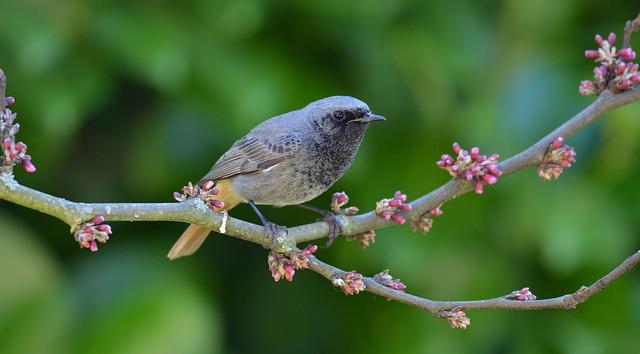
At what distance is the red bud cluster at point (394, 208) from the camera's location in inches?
133

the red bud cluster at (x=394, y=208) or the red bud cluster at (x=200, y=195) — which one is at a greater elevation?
the red bud cluster at (x=394, y=208)

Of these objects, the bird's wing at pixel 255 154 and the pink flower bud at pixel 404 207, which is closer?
the pink flower bud at pixel 404 207

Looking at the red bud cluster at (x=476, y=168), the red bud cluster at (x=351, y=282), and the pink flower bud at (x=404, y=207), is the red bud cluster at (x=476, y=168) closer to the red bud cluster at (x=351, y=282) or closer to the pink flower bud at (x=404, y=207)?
the pink flower bud at (x=404, y=207)

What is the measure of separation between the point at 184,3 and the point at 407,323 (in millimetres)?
2735

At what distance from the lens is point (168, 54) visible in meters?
5.64

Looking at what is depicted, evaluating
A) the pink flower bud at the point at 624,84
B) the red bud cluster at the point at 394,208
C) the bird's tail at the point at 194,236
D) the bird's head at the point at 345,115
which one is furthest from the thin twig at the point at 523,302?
the bird's tail at the point at 194,236

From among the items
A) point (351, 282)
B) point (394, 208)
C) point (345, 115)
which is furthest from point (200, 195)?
point (345, 115)

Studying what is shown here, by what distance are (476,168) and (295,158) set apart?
1299 mm

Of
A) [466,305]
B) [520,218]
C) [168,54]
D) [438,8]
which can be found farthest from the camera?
[438,8]

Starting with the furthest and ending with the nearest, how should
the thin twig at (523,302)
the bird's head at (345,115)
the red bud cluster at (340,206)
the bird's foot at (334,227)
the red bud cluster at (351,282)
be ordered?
the bird's head at (345,115) → the red bud cluster at (340,206) → the bird's foot at (334,227) → the red bud cluster at (351,282) → the thin twig at (523,302)

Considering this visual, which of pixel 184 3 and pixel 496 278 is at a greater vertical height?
pixel 184 3

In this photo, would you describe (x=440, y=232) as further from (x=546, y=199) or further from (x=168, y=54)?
(x=168, y=54)

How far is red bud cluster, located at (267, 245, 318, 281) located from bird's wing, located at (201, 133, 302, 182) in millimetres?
1155

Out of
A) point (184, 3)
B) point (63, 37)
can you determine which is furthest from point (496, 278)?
point (63, 37)
